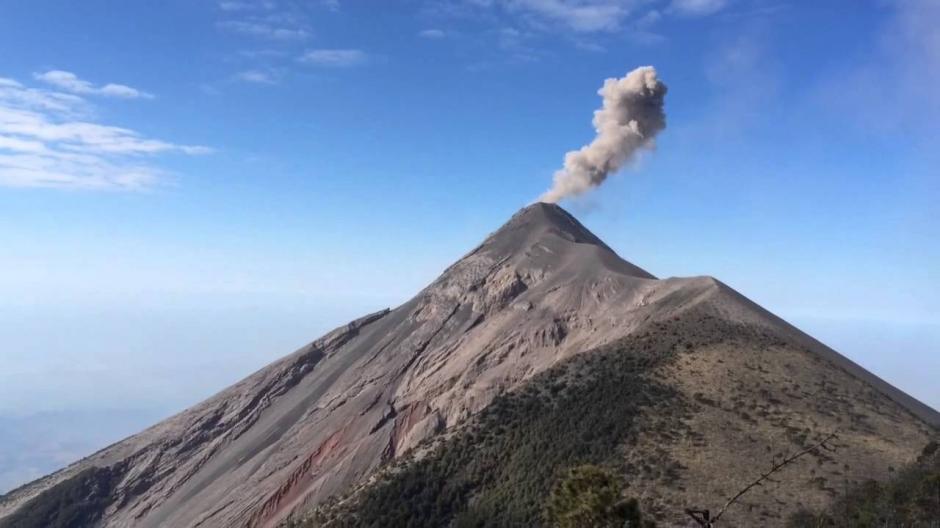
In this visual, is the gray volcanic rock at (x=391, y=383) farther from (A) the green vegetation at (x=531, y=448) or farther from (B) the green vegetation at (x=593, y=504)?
(B) the green vegetation at (x=593, y=504)

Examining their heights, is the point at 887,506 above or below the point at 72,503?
above

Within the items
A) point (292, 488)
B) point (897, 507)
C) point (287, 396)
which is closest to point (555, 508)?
point (897, 507)

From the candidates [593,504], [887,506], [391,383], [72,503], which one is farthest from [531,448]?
[72,503]

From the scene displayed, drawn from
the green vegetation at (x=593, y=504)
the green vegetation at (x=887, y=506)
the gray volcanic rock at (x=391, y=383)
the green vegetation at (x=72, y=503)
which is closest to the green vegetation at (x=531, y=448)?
the gray volcanic rock at (x=391, y=383)

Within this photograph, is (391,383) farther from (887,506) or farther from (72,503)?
(887,506)

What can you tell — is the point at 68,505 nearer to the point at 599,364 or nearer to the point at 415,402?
the point at 415,402

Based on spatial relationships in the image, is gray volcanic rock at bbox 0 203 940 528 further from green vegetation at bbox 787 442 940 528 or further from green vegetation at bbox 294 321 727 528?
green vegetation at bbox 787 442 940 528
